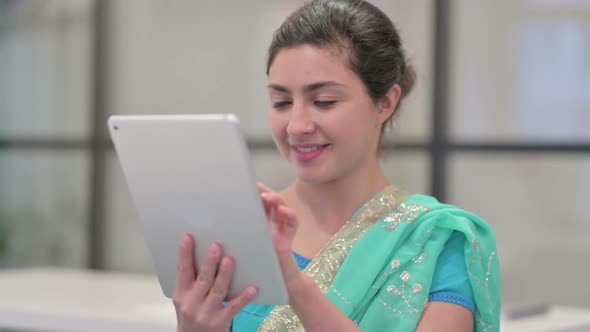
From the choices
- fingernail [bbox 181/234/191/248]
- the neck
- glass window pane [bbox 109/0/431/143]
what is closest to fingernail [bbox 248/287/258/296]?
fingernail [bbox 181/234/191/248]

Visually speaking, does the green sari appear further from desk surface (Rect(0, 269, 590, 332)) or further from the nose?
desk surface (Rect(0, 269, 590, 332))

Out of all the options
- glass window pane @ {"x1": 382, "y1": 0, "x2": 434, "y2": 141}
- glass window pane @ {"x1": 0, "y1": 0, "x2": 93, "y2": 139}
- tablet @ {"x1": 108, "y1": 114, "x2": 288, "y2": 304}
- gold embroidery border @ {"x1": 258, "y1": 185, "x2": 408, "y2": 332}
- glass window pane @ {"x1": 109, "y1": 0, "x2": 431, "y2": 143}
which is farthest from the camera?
glass window pane @ {"x1": 0, "y1": 0, "x2": 93, "y2": 139}

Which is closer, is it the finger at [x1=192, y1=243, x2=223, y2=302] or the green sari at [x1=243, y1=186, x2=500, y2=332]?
the finger at [x1=192, y1=243, x2=223, y2=302]

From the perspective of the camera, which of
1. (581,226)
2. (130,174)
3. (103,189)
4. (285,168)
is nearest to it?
(130,174)

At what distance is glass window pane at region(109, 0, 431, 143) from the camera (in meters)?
4.25

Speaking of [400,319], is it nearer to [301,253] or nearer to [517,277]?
[301,253]

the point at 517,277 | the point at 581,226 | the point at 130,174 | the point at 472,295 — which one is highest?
the point at 130,174

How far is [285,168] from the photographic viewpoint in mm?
4141

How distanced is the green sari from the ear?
15 centimetres

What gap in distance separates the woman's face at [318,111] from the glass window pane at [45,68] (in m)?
3.39

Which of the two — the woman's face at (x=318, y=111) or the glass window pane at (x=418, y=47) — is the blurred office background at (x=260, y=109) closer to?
the glass window pane at (x=418, y=47)

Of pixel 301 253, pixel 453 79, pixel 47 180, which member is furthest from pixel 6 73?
pixel 301 253

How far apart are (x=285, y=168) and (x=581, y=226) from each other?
1.30 metres

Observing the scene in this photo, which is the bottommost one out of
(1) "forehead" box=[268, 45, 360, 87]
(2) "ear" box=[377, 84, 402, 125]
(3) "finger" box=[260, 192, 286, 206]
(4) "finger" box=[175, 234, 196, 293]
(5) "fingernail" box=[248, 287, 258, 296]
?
(5) "fingernail" box=[248, 287, 258, 296]
